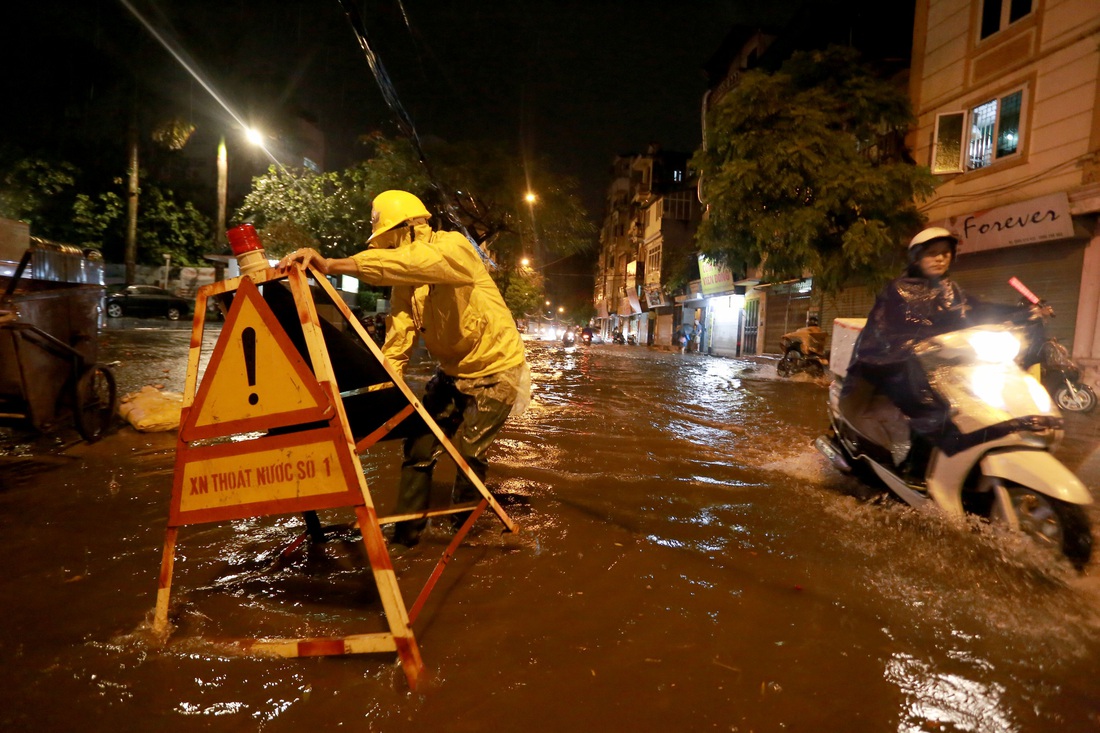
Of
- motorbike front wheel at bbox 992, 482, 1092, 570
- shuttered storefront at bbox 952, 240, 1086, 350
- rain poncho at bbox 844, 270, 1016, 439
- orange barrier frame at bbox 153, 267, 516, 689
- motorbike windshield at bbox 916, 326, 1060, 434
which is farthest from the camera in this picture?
shuttered storefront at bbox 952, 240, 1086, 350

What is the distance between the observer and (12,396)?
433 cm

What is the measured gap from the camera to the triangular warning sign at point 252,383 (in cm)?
187

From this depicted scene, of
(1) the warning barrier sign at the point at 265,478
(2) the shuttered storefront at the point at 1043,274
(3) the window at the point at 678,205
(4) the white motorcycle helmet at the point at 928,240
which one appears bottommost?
(1) the warning barrier sign at the point at 265,478

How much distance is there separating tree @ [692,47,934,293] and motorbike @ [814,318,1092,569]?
10026 mm

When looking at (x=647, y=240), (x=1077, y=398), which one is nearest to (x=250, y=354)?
(x=1077, y=398)

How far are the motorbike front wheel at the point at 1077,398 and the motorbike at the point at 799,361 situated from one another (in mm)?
5454

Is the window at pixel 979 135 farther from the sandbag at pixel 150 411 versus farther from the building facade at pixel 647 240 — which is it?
the building facade at pixel 647 240

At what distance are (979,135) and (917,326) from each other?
40.1 ft

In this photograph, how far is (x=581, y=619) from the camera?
2.18 meters

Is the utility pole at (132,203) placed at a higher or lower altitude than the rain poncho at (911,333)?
higher

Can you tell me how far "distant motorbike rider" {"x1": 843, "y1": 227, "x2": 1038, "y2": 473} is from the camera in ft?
9.55

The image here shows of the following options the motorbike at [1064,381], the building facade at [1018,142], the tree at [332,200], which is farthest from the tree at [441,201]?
the motorbike at [1064,381]

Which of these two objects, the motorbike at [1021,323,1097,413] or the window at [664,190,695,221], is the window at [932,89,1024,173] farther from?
the window at [664,190,695,221]

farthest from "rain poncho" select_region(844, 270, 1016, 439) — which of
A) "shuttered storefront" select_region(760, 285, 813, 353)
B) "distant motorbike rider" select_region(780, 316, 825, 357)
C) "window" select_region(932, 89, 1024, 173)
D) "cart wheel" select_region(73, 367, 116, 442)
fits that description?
"shuttered storefront" select_region(760, 285, 813, 353)
